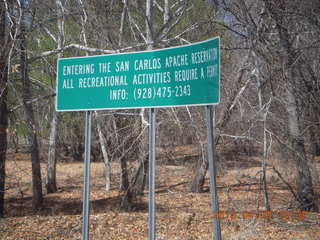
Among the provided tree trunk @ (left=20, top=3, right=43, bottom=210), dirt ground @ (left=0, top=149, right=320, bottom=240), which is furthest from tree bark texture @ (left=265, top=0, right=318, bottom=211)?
tree trunk @ (left=20, top=3, right=43, bottom=210)

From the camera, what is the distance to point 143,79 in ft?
13.6

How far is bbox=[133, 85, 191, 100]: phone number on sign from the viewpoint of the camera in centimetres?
388

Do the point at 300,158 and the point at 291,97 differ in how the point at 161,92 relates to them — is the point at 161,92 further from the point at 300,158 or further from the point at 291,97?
the point at 300,158

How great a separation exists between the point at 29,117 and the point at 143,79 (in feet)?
15.6

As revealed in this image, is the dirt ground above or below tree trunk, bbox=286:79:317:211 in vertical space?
below

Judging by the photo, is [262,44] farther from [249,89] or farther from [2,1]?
[2,1]

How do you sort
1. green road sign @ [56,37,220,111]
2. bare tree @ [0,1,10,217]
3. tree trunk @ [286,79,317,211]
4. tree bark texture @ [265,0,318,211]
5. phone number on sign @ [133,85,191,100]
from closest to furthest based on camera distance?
green road sign @ [56,37,220,111]
phone number on sign @ [133,85,191,100]
tree bark texture @ [265,0,318,211]
tree trunk @ [286,79,317,211]
bare tree @ [0,1,10,217]

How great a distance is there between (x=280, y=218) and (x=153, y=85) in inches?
165

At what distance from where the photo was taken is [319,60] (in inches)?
262

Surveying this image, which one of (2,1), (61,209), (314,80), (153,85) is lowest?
(61,209)

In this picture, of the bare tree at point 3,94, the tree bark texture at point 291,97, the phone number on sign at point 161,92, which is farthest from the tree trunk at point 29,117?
the tree bark texture at point 291,97

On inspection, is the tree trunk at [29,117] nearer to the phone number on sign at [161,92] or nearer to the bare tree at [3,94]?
the bare tree at [3,94]

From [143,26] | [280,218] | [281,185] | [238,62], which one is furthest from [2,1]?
[281,185]

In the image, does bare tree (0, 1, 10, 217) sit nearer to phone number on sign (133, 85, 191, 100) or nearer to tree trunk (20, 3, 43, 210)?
tree trunk (20, 3, 43, 210)
